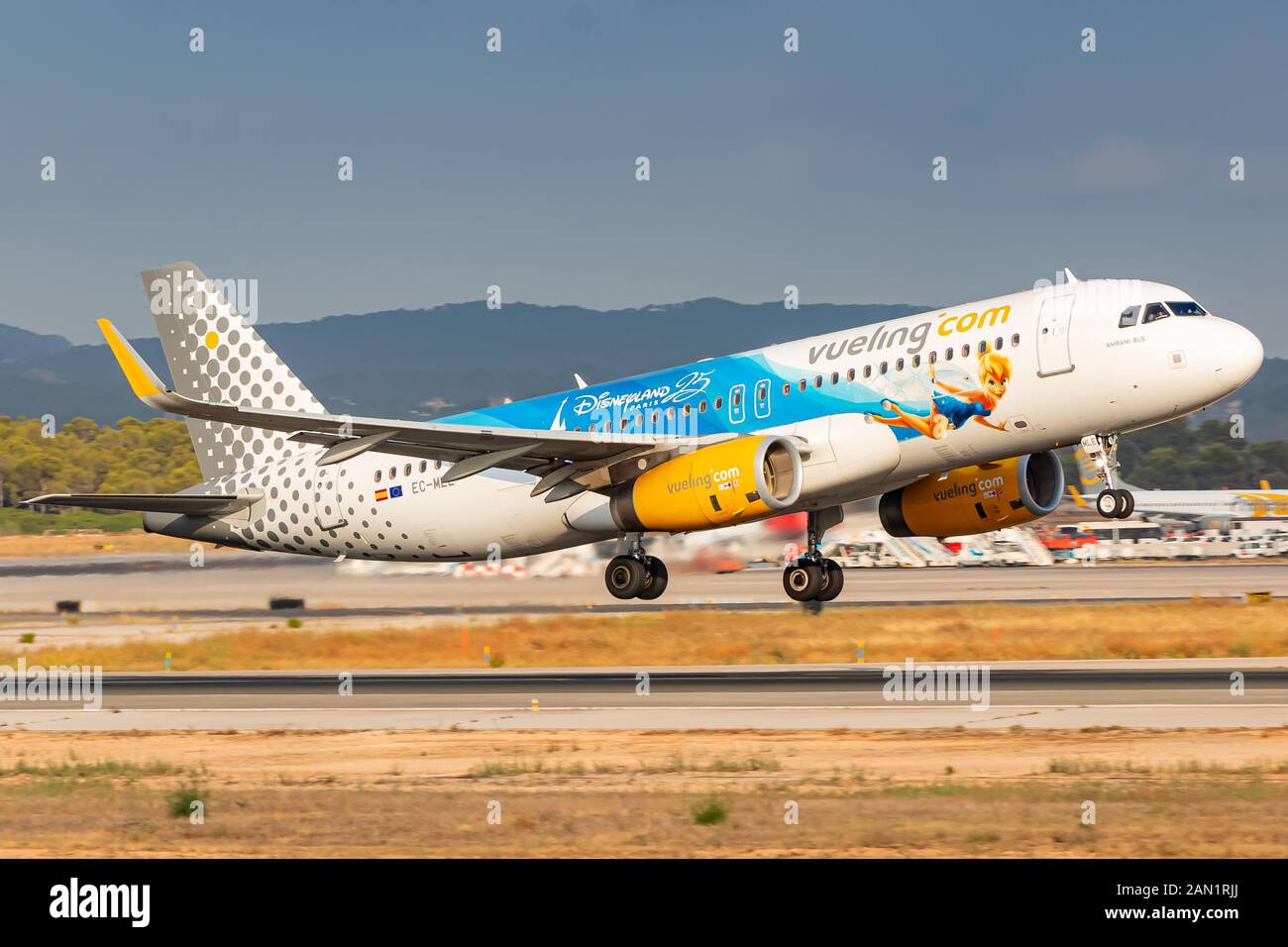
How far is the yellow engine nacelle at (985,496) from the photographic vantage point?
33938 mm

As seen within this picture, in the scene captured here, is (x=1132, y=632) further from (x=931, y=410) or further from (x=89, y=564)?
(x=89, y=564)

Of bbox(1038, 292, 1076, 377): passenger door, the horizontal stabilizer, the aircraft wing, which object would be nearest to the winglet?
the aircraft wing

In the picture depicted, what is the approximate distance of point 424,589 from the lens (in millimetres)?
60094

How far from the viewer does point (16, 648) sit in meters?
47.8

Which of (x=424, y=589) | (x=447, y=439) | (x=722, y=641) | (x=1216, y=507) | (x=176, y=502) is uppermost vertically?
(x=1216, y=507)

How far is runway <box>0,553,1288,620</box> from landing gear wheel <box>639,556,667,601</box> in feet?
57.5

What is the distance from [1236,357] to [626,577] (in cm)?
1390

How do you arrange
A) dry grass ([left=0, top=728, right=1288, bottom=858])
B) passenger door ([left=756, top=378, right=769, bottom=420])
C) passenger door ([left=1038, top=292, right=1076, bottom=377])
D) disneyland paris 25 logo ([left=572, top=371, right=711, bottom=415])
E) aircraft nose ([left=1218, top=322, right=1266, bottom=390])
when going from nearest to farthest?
dry grass ([left=0, top=728, right=1288, bottom=858])
aircraft nose ([left=1218, top=322, right=1266, bottom=390])
passenger door ([left=1038, top=292, right=1076, bottom=377])
passenger door ([left=756, top=378, right=769, bottom=420])
disneyland paris 25 logo ([left=572, top=371, right=711, bottom=415])

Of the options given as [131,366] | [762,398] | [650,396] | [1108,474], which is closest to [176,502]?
[131,366]

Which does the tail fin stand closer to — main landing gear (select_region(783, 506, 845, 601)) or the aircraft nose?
main landing gear (select_region(783, 506, 845, 601))

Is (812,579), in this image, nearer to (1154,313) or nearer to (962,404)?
(962,404)

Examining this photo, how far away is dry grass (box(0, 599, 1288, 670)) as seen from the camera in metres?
→ 43.3

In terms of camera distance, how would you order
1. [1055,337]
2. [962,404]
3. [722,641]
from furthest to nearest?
[722,641] → [962,404] → [1055,337]

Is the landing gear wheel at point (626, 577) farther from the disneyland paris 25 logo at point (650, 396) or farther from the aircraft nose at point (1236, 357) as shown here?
the aircraft nose at point (1236, 357)
